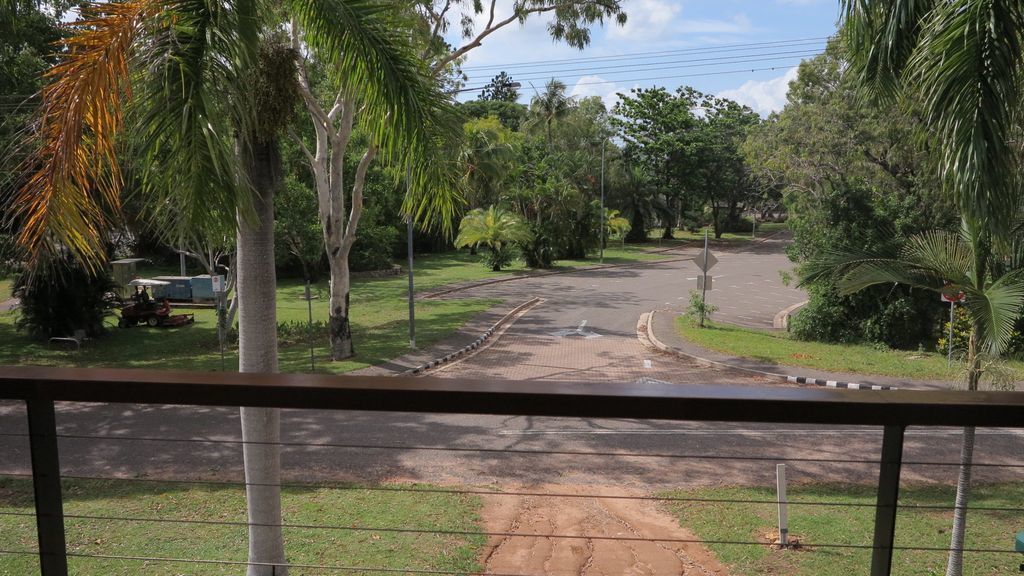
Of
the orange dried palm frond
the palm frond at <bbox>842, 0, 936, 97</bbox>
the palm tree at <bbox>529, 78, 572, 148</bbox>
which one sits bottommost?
the orange dried palm frond

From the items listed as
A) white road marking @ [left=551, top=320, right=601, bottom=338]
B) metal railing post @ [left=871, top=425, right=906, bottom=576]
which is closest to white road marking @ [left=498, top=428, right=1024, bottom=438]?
white road marking @ [left=551, top=320, right=601, bottom=338]

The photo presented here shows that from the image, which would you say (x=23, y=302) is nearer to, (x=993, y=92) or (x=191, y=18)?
(x=191, y=18)

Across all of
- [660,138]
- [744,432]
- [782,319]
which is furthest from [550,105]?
[744,432]

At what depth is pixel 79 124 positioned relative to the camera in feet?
12.0

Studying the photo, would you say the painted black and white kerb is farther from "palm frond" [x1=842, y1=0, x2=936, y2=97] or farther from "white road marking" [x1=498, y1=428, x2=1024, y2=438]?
"palm frond" [x1=842, y1=0, x2=936, y2=97]

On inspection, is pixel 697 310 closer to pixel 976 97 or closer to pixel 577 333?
pixel 577 333

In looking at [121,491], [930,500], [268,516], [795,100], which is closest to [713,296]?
→ [795,100]

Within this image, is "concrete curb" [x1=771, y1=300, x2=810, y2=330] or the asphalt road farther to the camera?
"concrete curb" [x1=771, y1=300, x2=810, y2=330]

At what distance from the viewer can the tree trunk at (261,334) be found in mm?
5289

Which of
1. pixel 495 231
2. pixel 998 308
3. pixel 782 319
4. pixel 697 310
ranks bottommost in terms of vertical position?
pixel 782 319

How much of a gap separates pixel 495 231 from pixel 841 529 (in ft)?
100

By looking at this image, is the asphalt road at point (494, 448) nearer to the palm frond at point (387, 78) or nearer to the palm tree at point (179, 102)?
the palm frond at point (387, 78)

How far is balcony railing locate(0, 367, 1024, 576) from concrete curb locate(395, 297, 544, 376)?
47.6 feet

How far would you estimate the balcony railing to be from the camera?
168cm
